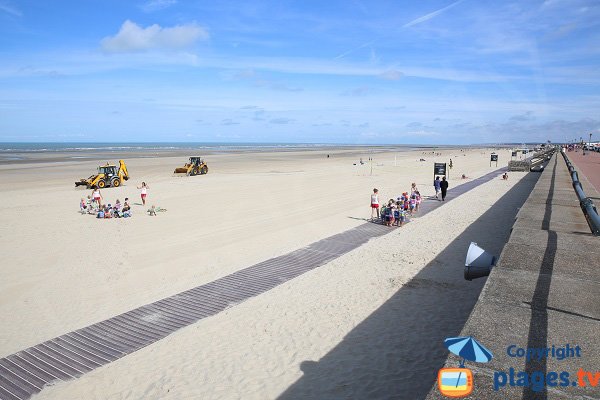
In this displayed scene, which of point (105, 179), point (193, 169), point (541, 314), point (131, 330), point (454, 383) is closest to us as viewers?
point (454, 383)

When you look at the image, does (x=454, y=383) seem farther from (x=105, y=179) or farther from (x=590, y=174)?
(x=590, y=174)

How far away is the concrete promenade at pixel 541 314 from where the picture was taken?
137 inches

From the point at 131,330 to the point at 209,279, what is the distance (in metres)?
2.75

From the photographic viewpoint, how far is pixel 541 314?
475cm

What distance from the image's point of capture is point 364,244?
41.2 ft

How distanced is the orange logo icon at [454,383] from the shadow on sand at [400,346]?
1.96 meters

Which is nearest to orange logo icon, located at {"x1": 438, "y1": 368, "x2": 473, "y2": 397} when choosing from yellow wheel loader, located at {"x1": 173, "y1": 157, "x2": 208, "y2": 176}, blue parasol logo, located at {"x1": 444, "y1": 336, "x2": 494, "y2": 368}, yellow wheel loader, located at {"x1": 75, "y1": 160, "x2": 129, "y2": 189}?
blue parasol logo, located at {"x1": 444, "y1": 336, "x2": 494, "y2": 368}

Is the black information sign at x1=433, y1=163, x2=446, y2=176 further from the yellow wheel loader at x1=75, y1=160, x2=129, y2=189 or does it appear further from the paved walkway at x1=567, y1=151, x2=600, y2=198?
the yellow wheel loader at x1=75, y1=160, x2=129, y2=189

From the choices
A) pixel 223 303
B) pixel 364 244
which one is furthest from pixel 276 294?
pixel 364 244

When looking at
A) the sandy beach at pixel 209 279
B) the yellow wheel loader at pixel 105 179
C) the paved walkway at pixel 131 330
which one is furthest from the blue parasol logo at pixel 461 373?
the yellow wheel loader at pixel 105 179

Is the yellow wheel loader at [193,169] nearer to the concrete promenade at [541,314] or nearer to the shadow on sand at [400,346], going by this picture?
the shadow on sand at [400,346]

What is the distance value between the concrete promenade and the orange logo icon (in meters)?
0.07

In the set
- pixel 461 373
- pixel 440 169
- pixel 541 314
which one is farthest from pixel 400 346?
pixel 440 169

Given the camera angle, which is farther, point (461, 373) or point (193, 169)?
point (193, 169)
